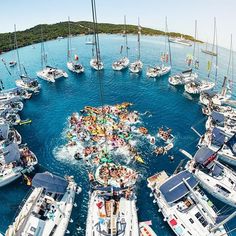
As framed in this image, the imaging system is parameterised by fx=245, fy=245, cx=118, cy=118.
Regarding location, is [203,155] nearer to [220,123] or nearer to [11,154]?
[220,123]

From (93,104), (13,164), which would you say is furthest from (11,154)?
(93,104)

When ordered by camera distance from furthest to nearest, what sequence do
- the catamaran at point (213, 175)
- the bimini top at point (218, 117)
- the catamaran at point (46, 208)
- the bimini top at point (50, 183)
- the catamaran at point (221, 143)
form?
the bimini top at point (218, 117) < the catamaran at point (221, 143) < the catamaran at point (213, 175) < the bimini top at point (50, 183) < the catamaran at point (46, 208)

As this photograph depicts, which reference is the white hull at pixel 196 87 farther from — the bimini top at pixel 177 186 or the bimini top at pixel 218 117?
the bimini top at pixel 177 186

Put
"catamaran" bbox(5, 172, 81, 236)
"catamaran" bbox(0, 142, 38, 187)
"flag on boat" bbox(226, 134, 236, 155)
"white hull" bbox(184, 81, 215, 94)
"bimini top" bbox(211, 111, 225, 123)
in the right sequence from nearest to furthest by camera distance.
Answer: "catamaran" bbox(5, 172, 81, 236)
"catamaran" bbox(0, 142, 38, 187)
"flag on boat" bbox(226, 134, 236, 155)
"bimini top" bbox(211, 111, 225, 123)
"white hull" bbox(184, 81, 215, 94)

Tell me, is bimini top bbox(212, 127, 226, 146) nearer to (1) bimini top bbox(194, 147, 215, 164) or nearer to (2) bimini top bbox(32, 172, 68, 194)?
(1) bimini top bbox(194, 147, 215, 164)

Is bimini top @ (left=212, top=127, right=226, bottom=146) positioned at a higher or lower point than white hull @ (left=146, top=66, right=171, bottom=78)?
lower

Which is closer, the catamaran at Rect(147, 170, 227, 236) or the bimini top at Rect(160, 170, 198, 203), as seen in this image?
the catamaran at Rect(147, 170, 227, 236)

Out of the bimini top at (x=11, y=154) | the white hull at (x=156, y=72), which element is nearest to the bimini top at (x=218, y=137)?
the bimini top at (x=11, y=154)

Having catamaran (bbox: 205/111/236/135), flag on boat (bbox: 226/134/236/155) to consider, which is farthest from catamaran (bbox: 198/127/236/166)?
catamaran (bbox: 205/111/236/135)
